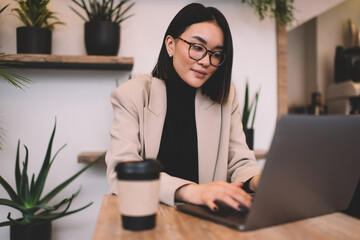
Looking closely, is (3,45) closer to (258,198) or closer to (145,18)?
(145,18)

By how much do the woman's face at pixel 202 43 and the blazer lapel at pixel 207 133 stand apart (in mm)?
112

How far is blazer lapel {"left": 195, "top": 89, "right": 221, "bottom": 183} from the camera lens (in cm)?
142

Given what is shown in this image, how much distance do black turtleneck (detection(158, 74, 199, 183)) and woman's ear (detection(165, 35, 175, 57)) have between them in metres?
0.11

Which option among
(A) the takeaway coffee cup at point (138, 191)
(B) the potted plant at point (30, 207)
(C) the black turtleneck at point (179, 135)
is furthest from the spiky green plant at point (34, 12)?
(A) the takeaway coffee cup at point (138, 191)

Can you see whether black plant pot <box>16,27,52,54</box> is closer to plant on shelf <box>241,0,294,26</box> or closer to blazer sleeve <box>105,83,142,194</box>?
blazer sleeve <box>105,83,142,194</box>

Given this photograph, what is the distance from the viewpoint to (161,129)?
1370 millimetres

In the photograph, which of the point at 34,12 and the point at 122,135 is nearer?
the point at 122,135

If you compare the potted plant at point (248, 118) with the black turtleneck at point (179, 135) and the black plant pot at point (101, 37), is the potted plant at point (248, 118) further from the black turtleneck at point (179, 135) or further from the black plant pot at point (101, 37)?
the black plant pot at point (101, 37)

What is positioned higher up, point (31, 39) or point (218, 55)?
point (31, 39)

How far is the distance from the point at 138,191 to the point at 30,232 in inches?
59.1

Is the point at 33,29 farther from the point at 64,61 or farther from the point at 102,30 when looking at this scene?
the point at 102,30

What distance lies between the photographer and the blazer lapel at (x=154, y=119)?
133cm

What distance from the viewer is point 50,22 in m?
2.19

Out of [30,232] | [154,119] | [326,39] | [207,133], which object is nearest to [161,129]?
[154,119]
